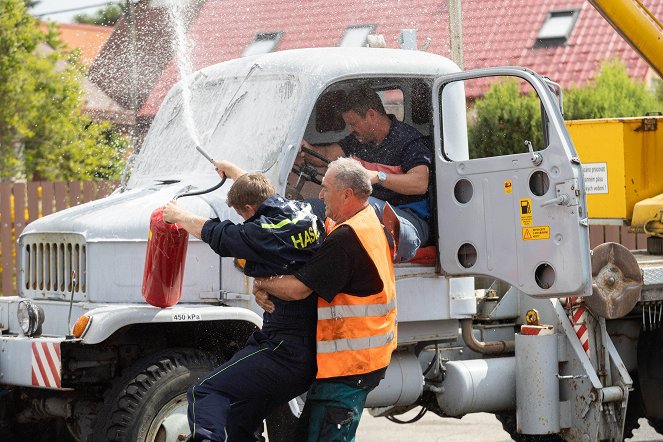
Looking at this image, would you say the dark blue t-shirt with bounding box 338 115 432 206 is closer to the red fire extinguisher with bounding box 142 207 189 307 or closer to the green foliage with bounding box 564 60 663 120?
the red fire extinguisher with bounding box 142 207 189 307

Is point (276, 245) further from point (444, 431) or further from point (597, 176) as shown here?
point (444, 431)

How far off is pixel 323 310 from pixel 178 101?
2.86 metres

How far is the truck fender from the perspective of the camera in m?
6.72

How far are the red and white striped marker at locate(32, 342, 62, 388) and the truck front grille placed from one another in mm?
558

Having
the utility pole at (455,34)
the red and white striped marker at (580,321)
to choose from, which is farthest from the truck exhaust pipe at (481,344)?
the utility pole at (455,34)

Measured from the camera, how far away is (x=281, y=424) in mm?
7305

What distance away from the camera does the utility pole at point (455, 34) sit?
40.6 feet

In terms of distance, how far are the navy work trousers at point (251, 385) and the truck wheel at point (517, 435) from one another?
298cm

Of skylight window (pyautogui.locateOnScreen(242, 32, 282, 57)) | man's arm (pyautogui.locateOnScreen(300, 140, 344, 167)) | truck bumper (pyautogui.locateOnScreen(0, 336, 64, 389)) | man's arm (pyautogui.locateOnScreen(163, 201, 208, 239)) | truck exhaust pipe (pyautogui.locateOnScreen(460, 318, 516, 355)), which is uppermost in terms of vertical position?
skylight window (pyautogui.locateOnScreen(242, 32, 282, 57))

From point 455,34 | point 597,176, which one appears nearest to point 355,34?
point 455,34

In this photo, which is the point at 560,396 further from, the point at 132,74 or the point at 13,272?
the point at 13,272

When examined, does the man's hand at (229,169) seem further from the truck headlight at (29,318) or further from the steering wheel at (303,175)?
the truck headlight at (29,318)

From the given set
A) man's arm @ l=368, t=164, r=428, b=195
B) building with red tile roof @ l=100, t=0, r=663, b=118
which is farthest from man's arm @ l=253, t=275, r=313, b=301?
building with red tile roof @ l=100, t=0, r=663, b=118

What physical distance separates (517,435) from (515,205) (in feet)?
7.57
